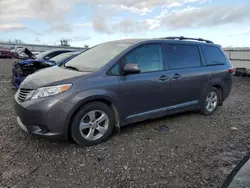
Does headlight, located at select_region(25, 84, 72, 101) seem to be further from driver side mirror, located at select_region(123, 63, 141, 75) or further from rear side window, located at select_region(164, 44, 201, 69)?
rear side window, located at select_region(164, 44, 201, 69)

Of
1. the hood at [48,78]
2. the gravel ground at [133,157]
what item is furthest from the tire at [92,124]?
the hood at [48,78]

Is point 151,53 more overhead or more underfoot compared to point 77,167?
more overhead

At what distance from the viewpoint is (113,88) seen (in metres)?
3.37

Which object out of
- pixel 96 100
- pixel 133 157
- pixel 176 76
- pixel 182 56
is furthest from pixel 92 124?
pixel 182 56

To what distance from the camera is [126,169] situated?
2.79 m

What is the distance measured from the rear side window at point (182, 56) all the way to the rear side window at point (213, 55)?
0.30 m

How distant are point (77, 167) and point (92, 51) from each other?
2.37m

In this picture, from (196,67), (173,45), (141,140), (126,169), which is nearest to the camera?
(126,169)

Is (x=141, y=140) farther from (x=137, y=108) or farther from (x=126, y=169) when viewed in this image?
(x=126, y=169)

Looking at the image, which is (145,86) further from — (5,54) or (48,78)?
(5,54)

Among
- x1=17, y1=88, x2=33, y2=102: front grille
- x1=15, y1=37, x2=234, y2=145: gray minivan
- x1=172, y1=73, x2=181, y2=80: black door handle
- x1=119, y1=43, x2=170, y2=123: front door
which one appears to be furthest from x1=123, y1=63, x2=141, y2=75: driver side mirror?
x1=17, y1=88, x2=33, y2=102: front grille

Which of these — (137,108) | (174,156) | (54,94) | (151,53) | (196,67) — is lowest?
(174,156)

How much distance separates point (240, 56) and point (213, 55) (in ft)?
30.3

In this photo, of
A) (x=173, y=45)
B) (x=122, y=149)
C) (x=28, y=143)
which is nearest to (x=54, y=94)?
(x=28, y=143)
